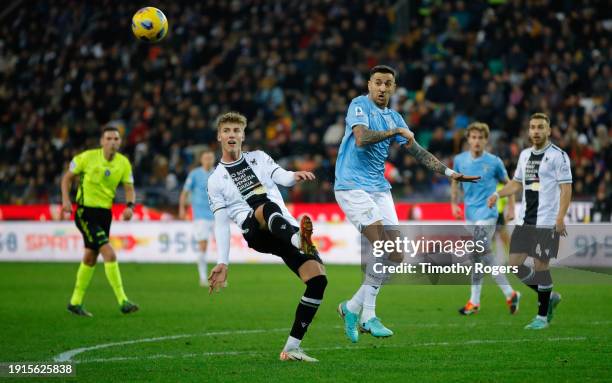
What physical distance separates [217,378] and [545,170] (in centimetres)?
514

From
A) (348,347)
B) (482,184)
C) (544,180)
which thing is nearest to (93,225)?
(348,347)

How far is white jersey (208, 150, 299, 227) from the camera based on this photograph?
8.88m

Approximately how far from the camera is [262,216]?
869cm

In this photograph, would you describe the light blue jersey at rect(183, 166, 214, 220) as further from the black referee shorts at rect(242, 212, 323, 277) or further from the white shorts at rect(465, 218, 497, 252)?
the black referee shorts at rect(242, 212, 323, 277)

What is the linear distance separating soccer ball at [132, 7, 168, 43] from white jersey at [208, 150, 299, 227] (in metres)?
3.85

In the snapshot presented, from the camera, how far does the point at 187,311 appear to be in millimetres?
13734

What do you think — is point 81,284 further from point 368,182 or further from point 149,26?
point 368,182

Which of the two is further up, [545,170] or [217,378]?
[545,170]

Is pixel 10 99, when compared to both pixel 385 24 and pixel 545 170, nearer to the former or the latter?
pixel 385 24

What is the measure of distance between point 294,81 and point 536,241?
55.0 ft

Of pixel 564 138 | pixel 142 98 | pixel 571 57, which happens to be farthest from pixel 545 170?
pixel 142 98

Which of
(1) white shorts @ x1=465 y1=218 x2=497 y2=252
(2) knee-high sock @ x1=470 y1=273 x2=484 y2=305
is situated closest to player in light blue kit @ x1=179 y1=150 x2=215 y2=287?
(1) white shorts @ x1=465 y1=218 x2=497 y2=252

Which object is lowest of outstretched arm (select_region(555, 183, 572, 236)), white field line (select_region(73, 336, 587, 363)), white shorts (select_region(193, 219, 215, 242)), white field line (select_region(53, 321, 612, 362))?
white field line (select_region(53, 321, 612, 362))

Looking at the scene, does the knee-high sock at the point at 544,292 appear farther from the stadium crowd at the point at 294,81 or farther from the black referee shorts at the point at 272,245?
the stadium crowd at the point at 294,81
